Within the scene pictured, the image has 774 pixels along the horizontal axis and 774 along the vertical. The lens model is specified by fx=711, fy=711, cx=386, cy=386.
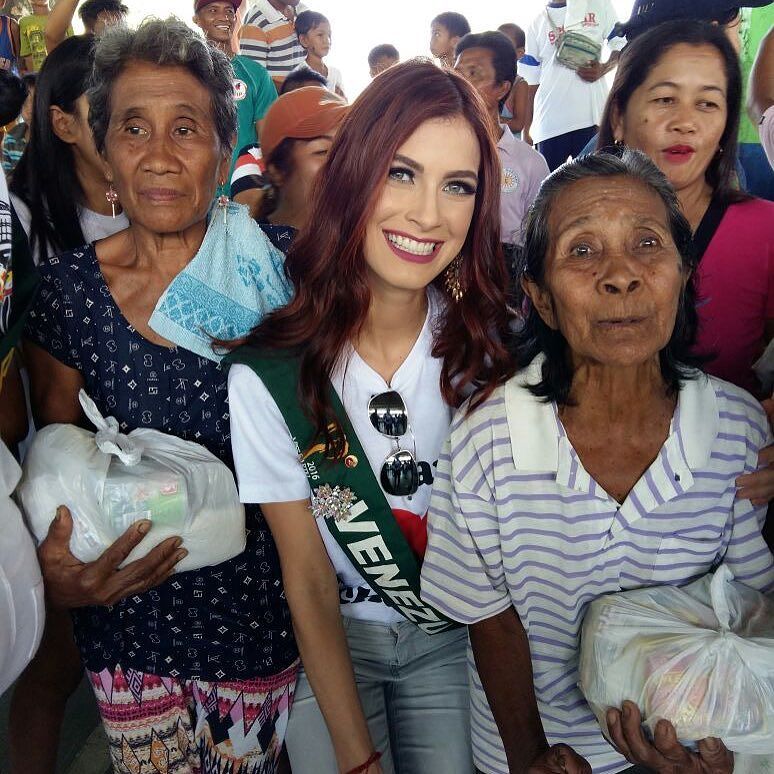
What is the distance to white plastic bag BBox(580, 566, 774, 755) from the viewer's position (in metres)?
1.21

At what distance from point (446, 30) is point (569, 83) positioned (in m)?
2.22

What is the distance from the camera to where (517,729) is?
60.4 inches

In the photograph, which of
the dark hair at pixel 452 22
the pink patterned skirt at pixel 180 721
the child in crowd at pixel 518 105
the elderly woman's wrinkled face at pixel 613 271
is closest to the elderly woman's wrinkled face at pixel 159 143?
the elderly woman's wrinkled face at pixel 613 271

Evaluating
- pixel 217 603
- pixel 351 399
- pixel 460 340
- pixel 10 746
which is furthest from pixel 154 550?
pixel 10 746

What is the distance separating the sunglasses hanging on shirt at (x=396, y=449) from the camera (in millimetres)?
1722

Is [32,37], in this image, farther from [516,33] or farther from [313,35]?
[516,33]

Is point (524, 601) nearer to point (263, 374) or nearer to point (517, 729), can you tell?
point (517, 729)

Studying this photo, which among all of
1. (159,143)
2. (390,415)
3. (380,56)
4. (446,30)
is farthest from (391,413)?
(380,56)

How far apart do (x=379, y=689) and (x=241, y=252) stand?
121 centimetres

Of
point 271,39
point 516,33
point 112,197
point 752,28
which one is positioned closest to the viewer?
point 112,197

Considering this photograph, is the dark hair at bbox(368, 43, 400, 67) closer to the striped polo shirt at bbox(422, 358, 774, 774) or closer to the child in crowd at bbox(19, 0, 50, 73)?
the child in crowd at bbox(19, 0, 50, 73)

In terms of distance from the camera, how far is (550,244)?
1.55 meters

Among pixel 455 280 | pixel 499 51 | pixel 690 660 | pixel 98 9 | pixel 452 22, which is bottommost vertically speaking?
pixel 690 660

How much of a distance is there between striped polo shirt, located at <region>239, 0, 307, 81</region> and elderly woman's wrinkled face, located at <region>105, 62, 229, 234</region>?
4034 millimetres
